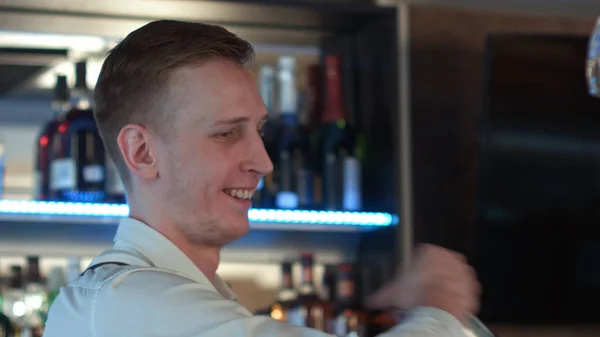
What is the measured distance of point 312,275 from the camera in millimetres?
2348

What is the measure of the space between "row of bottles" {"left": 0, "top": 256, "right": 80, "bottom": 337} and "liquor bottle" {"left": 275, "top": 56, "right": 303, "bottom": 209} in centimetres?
49

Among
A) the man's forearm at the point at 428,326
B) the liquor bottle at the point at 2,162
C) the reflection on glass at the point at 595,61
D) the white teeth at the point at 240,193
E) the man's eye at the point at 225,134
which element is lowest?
the liquor bottle at the point at 2,162

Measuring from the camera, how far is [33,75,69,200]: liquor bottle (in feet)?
7.09

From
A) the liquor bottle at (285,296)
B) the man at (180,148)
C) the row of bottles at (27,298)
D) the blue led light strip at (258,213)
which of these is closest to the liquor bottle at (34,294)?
the row of bottles at (27,298)

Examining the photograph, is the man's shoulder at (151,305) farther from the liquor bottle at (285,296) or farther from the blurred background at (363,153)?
the liquor bottle at (285,296)

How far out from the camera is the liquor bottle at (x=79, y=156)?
2.12m

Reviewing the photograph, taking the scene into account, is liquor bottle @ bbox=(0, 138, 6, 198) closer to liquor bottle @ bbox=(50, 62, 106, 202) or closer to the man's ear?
liquor bottle @ bbox=(50, 62, 106, 202)

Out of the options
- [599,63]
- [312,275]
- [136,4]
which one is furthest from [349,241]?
[599,63]

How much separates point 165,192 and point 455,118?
1.42m

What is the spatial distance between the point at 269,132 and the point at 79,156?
459 mm

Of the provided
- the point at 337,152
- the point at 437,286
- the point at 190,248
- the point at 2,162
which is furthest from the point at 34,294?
the point at 437,286

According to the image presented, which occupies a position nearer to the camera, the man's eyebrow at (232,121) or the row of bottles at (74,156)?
Result: the man's eyebrow at (232,121)

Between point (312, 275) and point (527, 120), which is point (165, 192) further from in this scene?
point (527, 120)

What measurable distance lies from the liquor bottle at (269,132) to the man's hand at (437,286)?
1.09m
